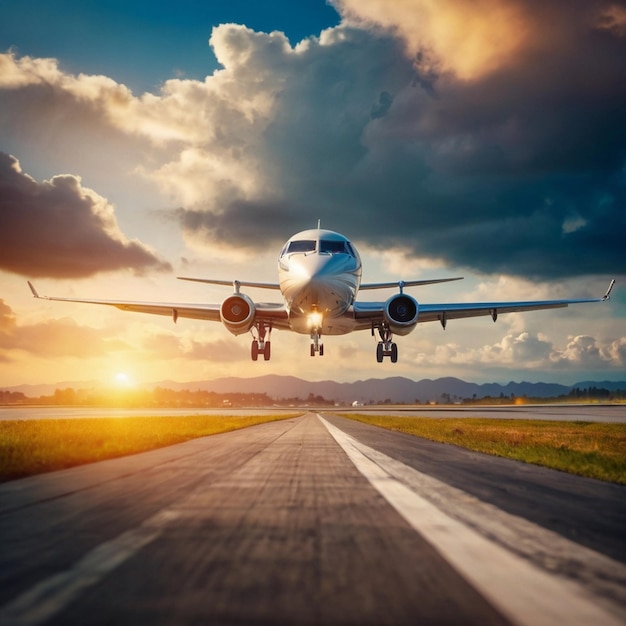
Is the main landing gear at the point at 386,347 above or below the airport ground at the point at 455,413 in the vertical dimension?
above

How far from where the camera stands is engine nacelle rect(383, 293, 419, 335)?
85.8ft

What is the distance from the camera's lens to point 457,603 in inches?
86.0

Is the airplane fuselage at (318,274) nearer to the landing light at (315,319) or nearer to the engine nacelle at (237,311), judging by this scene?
the landing light at (315,319)

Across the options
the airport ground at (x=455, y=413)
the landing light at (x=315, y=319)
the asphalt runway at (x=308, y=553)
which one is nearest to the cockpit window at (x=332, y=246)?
the landing light at (x=315, y=319)

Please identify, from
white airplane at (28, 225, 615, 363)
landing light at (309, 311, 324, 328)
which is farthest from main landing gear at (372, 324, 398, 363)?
landing light at (309, 311, 324, 328)

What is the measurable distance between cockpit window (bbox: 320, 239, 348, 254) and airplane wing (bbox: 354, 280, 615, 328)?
4.98m

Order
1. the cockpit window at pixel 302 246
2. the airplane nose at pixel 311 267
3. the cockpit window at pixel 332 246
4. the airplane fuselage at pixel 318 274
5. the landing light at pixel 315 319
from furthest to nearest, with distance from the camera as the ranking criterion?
the landing light at pixel 315 319, the cockpit window at pixel 302 246, the cockpit window at pixel 332 246, the airplane fuselage at pixel 318 274, the airplane nose at pixel 311 267

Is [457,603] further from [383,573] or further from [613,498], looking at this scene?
[613,498]

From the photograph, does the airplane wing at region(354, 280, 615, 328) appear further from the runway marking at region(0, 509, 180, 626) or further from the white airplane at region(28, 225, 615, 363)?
the runway marking at region(0, 509, 180, 626)

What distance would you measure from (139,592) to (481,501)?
3576 millimetres

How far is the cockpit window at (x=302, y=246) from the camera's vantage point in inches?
904

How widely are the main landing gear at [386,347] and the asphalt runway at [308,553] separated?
24302mm

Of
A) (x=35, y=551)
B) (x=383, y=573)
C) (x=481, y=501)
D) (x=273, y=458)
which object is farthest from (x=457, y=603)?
(x=273, y=458)

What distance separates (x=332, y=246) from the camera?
23188mm
